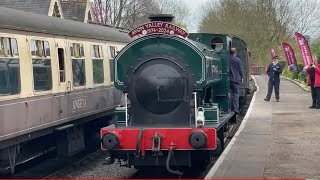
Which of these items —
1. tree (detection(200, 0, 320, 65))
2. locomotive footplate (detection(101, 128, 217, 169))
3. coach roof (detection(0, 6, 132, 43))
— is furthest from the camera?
tree (detection(200, 0, 320, 65))

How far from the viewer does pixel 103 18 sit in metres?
54.8

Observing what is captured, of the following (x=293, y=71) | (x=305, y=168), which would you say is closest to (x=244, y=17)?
(x=293, y=71)

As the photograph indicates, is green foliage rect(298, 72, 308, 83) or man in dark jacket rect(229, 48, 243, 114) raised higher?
man in dark jacket rect(229, 48, 243, 114)

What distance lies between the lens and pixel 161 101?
8.41 meters

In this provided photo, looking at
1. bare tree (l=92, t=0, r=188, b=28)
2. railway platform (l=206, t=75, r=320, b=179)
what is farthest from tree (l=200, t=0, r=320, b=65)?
railway platform (l=206, t=75, r=320, b=179)

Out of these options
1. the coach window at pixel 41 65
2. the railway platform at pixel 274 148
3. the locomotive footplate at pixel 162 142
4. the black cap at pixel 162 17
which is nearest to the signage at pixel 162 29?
the black cap at pixel 162 17

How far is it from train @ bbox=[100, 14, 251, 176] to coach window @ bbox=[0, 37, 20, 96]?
5.15 ft

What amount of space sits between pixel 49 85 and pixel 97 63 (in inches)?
109

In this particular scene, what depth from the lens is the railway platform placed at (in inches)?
326

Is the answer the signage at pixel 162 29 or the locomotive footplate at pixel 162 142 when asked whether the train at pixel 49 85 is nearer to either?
the locomotive footplate at pixel 162 142

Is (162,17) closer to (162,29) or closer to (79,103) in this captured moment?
(162,29)

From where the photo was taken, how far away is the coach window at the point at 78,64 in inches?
427

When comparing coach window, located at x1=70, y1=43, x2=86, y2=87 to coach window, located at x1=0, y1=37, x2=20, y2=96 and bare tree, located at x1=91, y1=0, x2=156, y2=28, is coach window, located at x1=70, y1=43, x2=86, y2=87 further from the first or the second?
bare tree, located at x1=91, y1=0, x2=156, y2=28

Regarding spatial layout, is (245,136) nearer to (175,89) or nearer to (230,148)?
(230,148)
